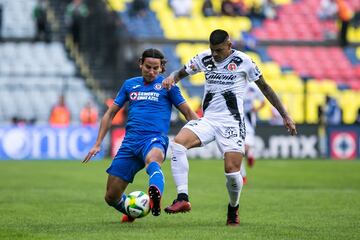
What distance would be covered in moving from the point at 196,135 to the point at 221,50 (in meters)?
1.04

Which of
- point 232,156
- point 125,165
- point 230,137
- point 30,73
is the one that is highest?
point 30,73

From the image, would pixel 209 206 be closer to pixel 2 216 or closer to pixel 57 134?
pixel 2 216

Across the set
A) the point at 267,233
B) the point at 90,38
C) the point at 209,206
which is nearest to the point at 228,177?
the point at 267,233

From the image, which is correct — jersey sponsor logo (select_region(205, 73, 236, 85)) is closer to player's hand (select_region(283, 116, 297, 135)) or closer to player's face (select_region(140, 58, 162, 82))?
player's face (select_region(140, 58, 162, 82))

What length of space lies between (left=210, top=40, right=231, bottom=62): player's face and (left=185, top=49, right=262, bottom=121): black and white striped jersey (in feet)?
0.21

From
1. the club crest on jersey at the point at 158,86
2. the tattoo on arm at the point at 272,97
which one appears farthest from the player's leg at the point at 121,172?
the tattoo on arm at the point at 272,97

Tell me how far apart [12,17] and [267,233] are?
28335 millimetres

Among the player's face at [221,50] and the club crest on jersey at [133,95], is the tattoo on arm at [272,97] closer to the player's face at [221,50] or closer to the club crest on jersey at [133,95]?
the player's face at [221,50]

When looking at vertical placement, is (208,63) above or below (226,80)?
above

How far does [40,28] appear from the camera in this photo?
35.8 metres

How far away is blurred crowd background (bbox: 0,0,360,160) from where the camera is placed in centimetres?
3144

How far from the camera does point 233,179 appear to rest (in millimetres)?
10852

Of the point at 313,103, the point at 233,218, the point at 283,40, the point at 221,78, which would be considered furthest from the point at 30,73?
the point at 233,218

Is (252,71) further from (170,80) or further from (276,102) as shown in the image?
(170,80)
